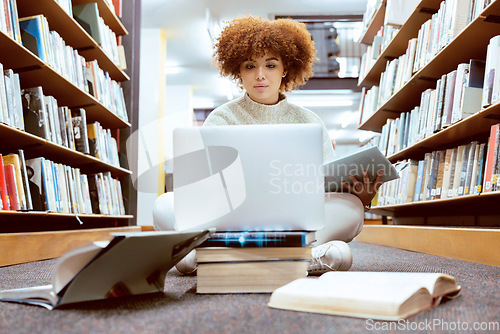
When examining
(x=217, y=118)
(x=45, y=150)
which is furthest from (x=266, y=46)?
(x=45, y=150)

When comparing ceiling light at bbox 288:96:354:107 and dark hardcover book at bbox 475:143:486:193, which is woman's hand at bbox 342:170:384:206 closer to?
dark hardcover book at bbox 475:143:486:193

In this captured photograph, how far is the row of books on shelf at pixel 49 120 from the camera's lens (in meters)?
1.60

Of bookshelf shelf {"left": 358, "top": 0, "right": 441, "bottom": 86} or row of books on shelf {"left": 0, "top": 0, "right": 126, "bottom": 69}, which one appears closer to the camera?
row of books on shelf {"left": 0, "top": 0, "right": 126, "bottom": 69}

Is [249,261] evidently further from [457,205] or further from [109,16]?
[109,16]

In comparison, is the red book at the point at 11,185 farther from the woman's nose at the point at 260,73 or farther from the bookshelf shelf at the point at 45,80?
the woman's nose at the point at 260,73

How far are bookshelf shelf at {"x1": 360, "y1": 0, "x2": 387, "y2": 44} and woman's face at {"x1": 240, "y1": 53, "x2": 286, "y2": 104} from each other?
1.75 metres

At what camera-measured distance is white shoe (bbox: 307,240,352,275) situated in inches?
44.3

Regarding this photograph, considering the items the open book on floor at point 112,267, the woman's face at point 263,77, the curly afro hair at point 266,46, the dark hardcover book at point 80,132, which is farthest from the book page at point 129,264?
the dark hardcover book at point 80,132

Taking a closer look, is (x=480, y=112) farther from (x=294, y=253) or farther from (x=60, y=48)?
(x=60, y=48)

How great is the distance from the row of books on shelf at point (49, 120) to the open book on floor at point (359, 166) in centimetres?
120

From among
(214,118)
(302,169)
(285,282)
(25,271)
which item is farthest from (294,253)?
(25,271)

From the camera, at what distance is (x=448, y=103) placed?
181cm

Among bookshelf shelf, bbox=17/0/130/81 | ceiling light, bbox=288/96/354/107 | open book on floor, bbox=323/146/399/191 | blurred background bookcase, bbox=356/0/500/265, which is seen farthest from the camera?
ceiling light, bbox=288/96/354/107

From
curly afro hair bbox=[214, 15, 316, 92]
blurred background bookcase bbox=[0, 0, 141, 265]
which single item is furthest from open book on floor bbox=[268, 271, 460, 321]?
curly afro hair bbox=[214, 15, 316, 92]
